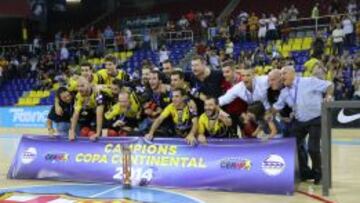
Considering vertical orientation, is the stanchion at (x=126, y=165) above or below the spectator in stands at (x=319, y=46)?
below

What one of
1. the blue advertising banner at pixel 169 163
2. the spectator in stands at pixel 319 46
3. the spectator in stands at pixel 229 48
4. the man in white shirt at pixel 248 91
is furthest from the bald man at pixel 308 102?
the spectator in stands at pixel 229 48

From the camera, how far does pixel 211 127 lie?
934 centimetres

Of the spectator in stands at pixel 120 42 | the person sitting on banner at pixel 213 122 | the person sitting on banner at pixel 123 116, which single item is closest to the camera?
the person sitting on banner at pixel 213 122

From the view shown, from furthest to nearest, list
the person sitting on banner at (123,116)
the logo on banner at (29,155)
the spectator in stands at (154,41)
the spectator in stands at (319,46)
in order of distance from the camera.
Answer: the spectator in stands at (154,41) < the spectator in stands at (319,46) < the logo on banner at (29,155) < the person sitting on banner at (123,116)

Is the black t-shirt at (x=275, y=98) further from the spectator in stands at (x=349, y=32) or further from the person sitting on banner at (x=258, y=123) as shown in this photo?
Answer: the spectator in stands at (x=349, y=32)

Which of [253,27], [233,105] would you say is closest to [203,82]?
[233,105]

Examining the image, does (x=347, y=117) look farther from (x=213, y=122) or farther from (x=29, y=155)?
(x=29, y=155)

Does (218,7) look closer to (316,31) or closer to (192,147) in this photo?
(316,31)

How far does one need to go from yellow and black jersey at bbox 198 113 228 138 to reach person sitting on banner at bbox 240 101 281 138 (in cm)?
31

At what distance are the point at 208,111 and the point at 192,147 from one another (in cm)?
60

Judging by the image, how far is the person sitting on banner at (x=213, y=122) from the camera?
9.01m

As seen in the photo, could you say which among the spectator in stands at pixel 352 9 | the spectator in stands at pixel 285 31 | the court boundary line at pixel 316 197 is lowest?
the court boundary line at pixel 316 197

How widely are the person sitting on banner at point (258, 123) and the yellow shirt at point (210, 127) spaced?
325 millimetres

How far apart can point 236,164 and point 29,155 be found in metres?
3.63
